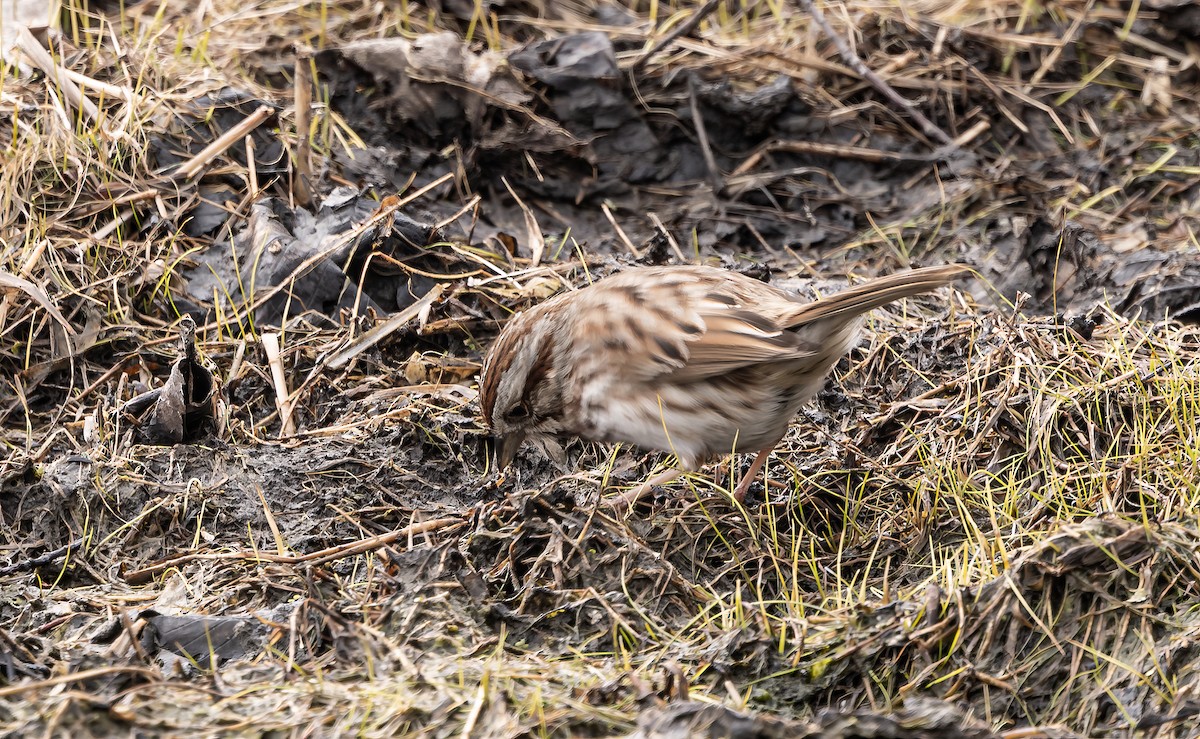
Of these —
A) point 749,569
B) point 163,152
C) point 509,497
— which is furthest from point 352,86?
point 749,569

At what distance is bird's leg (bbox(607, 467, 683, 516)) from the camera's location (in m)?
4.04

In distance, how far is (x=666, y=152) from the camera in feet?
20.6

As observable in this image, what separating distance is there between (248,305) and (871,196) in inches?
116

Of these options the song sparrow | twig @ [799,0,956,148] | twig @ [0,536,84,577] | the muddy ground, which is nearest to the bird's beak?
the song sparrow

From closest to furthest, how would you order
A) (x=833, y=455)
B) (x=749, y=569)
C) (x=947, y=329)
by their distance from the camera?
(x=749, y=569), (x=833, y=455), (x=947, y=329)

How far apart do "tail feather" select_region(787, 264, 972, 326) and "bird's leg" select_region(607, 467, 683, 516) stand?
26.9 inches

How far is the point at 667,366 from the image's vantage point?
3.96 metres

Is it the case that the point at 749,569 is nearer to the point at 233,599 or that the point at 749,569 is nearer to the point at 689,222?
the point at 233,599

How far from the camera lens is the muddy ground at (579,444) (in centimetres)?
321

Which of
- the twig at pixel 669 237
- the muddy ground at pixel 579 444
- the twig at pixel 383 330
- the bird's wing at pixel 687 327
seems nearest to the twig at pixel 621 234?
the muddy ground at pixel 579 444

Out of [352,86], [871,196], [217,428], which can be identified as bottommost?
[871,196]

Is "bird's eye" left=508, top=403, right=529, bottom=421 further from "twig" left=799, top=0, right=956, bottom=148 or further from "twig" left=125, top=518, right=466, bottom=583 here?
"twig" left=799, top=0, right=956, bottom=148

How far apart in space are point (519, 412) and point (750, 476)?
78cm

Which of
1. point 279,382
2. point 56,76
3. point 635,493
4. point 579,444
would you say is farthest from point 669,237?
point 56,76
